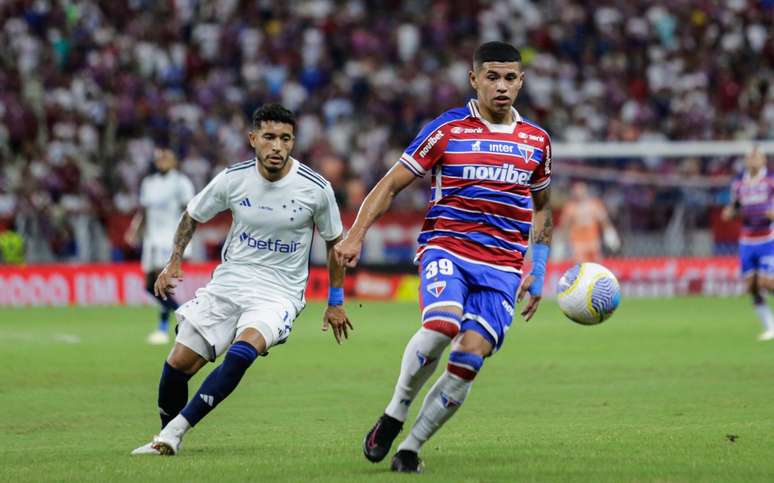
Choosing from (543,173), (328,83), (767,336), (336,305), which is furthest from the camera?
(328,83)

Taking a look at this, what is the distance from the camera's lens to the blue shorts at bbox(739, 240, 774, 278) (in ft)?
65.1

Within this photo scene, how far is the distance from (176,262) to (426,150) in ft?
6.68

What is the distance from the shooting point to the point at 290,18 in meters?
35.2

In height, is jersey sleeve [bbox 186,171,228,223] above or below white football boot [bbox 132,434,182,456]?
above

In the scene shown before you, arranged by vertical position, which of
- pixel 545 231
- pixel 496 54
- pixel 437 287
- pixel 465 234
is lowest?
pixel 437 287

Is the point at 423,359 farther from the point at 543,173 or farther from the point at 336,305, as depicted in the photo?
the point at 543,173

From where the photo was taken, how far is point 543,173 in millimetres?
9039

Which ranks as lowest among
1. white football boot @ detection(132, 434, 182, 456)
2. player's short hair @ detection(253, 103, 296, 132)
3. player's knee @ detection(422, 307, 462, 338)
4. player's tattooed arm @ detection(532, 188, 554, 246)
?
white football boot @ detection(132, 434, 182, 456)

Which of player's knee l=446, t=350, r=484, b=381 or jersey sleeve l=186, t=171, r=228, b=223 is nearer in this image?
player's knee l=446, t=350, r=484, b=381

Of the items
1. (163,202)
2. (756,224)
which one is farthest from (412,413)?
(756,224)

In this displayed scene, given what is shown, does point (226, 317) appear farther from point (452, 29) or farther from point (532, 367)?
point (452, 29)

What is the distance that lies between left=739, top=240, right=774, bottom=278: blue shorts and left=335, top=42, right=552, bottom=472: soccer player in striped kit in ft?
38.2

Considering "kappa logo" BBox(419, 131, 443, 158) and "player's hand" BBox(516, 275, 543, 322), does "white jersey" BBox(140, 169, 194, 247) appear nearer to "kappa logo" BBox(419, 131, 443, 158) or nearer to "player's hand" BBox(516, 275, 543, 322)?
"player's hand" BBox(516, 275, 543, 322)

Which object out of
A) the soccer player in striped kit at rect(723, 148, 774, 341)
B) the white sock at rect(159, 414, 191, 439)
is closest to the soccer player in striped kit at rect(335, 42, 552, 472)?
the white sock at rect(159, 414, 191, 439)
